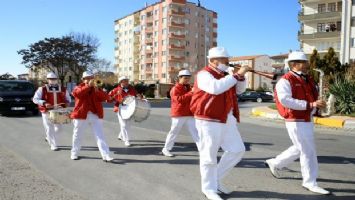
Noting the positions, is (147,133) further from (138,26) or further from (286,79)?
(138,26)

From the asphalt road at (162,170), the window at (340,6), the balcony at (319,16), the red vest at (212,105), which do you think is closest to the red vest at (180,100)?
the asphalt road at (162,170)

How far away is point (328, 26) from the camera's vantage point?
5709 cm

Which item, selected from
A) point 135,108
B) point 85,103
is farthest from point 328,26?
point 85,103

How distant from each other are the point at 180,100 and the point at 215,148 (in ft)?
11.2

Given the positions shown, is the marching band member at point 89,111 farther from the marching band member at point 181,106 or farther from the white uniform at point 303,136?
the white uniform at point 303,136

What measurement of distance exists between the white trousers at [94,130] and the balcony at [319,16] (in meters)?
53.0

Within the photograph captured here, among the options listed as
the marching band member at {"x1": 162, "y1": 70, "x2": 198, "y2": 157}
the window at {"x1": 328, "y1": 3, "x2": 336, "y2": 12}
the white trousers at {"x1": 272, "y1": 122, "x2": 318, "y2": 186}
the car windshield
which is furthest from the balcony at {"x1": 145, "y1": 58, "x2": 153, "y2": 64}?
the white trousers at {"x1": 272, "y1": 122, "x2": 318, "y2": 186}

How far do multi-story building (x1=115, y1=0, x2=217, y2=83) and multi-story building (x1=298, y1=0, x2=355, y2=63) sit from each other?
1463 inches

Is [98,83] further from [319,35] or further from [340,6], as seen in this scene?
[340,6]

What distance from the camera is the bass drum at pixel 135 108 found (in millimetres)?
9953

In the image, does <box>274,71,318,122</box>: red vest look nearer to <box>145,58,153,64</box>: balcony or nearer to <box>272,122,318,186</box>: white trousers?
<box>272,122,318,186</box>: white trousers

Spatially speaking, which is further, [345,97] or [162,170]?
[345,97]

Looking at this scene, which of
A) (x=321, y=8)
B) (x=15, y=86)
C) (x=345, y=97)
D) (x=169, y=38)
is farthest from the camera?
(x=169, y=38)

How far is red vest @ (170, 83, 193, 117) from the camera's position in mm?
8867
